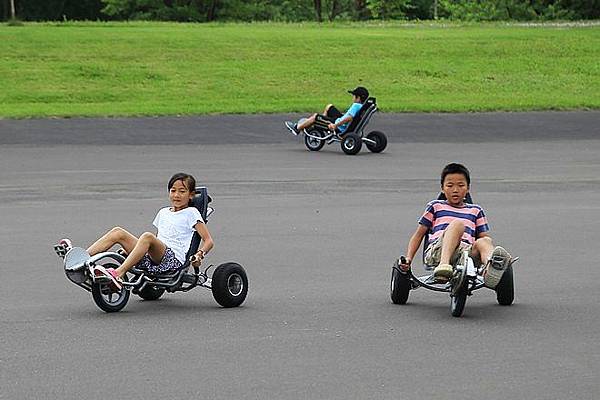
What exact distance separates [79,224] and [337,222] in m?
2.88

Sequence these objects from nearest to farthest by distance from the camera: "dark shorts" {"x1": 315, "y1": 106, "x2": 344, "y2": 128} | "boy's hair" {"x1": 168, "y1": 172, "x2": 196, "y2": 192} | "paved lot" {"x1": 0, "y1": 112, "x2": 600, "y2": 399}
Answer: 1. "paved lot" {"x1": 0, "y1": 112, "x2": 600, "y2": 399}
2. "boy's hair" {"x1": 168, "y1": 172, "x2": 196, "y2": 192}
3. "dark shorts" {"x1": 315, "y1": 106, "x2": 344, "y2": 128}

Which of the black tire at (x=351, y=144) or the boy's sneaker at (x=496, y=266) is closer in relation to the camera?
the boy's sneaker at (x=496, y=266)

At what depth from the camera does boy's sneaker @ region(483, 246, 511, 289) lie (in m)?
9.13

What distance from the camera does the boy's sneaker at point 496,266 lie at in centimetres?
913

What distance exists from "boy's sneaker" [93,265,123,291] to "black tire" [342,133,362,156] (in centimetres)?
1445

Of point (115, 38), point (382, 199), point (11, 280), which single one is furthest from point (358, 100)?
point (115, 38)

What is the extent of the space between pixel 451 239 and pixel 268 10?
8575 centimetres

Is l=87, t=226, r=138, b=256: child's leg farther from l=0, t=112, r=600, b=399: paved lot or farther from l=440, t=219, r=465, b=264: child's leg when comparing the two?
l=440, t=219, r=465, b=264: child's leg

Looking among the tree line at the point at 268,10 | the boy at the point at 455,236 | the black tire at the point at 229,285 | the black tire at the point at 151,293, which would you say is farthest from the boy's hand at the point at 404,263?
the tree line at the point at 268,10

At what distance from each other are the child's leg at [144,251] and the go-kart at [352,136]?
1402 centimetres

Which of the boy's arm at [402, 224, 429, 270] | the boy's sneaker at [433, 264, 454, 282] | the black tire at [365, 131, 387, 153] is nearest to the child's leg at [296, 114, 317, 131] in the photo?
the black tire at [365, 131, 387, 153]

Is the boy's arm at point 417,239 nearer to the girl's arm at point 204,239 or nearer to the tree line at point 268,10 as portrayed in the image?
the girl's arm at point 204,239

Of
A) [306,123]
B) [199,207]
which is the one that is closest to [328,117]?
[306,123]

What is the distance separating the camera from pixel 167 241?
9758 mm
